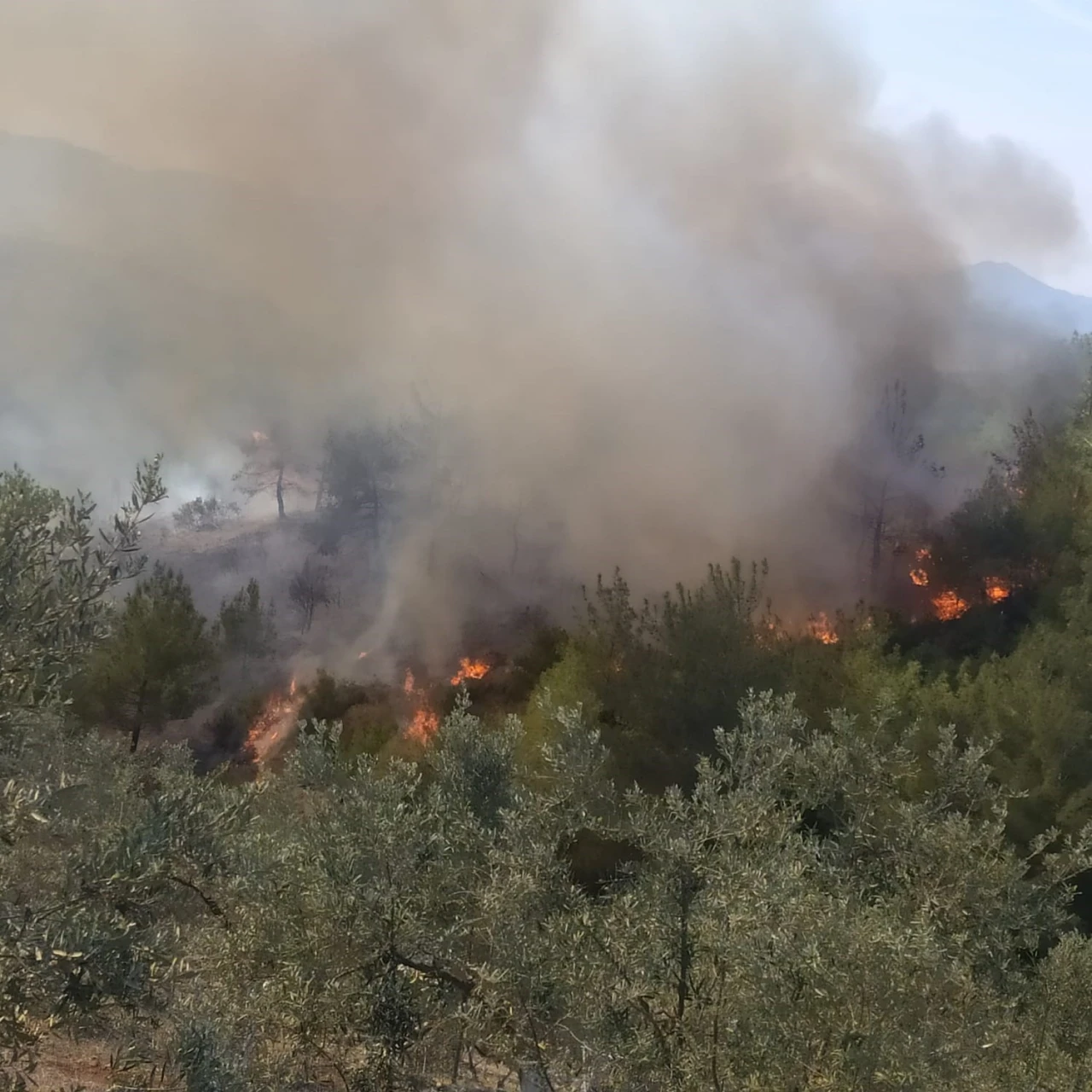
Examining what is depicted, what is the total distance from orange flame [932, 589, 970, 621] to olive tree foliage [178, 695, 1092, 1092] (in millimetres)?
17182

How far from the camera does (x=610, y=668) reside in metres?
14.5

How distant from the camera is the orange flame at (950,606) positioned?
→ 2253cm

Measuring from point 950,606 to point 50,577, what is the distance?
2350 centimetres

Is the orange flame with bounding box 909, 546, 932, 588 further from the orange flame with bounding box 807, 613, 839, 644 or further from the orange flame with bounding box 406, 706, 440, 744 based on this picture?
the orange flame with bounding box 406, 706, 440, 744

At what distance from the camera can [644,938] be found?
4.60 m

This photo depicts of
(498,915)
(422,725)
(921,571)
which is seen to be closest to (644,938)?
(498,915)

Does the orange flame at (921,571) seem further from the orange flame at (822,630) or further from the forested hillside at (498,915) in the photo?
the forested hillside at (498,915)

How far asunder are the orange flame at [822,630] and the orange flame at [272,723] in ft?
53.7

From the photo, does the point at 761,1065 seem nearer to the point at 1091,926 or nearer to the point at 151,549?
the point at 1091,926

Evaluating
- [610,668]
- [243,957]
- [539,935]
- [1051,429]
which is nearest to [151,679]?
[610,668]

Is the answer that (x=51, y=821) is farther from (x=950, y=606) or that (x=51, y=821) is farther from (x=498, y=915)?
(x=950, y=606)

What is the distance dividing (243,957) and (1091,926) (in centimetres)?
1048

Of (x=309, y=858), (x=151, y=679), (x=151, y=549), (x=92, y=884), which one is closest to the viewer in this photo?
(x=92, y=884)

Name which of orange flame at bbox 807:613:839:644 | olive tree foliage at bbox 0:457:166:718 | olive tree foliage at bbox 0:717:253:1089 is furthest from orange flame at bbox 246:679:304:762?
olive tree foliage at bbox 0:457:166:718
